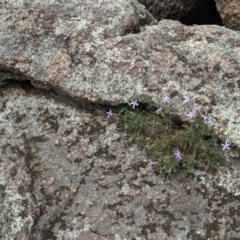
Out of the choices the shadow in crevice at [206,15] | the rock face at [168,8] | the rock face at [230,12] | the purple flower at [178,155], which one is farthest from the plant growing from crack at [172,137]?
the shadow in crevice at [206,15]

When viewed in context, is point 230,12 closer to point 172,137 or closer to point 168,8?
point 168,8

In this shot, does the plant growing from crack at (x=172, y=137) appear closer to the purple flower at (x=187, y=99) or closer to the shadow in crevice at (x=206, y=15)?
the purple flower at (x=187, y=99)

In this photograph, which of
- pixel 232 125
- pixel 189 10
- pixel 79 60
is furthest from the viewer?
pixel 189 10

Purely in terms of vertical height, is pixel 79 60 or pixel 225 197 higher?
pixel 79 60

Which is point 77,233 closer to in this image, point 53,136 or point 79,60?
point 53,136

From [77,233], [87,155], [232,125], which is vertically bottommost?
[77,233]

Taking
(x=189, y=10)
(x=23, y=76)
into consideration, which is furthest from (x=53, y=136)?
(x=189, y=10)

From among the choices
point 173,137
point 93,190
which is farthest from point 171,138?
point 93,190
